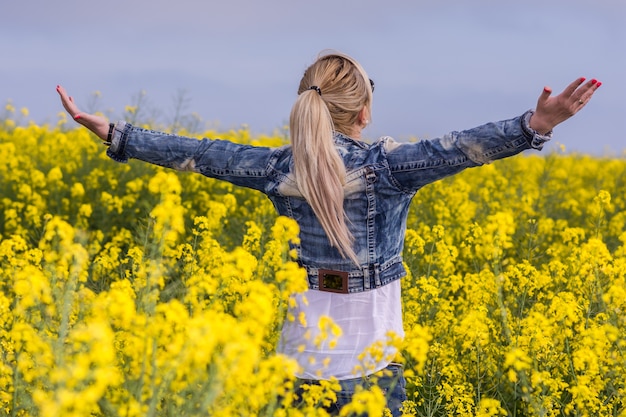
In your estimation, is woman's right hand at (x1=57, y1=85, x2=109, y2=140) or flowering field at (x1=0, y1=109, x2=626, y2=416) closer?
flowering field at (x1=0, y1=109, x2=626, y2=416)

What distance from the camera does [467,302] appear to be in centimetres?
573

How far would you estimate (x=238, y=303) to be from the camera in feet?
11.8

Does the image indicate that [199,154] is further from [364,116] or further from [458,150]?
[458,150]

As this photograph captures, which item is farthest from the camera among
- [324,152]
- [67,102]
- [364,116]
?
[67,102]

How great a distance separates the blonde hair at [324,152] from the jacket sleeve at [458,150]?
215 millimetres

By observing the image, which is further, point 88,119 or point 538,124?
point 88,119

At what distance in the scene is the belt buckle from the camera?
3.37 meters

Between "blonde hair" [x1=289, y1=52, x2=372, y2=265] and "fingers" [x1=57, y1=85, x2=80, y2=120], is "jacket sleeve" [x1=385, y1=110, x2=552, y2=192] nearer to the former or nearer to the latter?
"blonde hair" [x1=289, y1=52, x2=372, y2=265]

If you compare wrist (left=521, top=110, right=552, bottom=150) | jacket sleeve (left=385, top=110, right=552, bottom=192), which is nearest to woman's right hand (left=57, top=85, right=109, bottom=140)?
jacket sleeve (left=385, top=110, right=552, bottom=192)

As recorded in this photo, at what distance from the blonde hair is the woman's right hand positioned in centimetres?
87

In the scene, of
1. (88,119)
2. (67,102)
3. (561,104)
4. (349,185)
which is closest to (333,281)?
(349,185)

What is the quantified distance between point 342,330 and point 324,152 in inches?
25.6

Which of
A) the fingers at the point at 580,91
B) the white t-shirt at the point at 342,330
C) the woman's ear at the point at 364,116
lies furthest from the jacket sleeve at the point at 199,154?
the fingers at the point at 580,91

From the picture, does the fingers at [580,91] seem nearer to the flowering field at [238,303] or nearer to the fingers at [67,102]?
the flowering field at [238,303]
